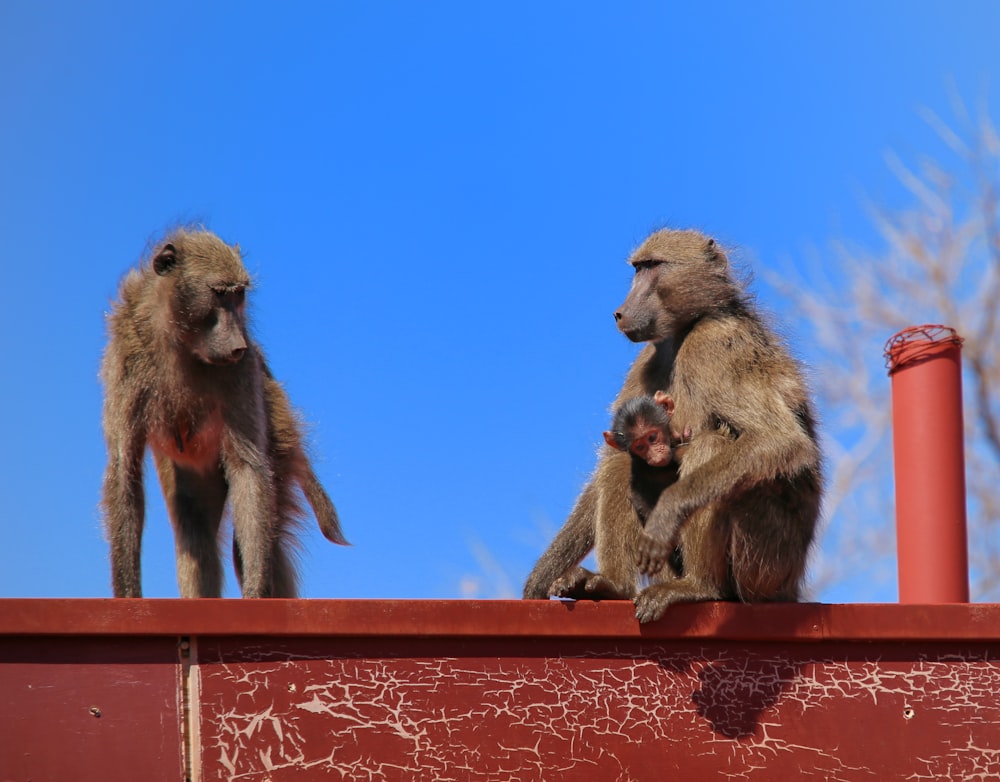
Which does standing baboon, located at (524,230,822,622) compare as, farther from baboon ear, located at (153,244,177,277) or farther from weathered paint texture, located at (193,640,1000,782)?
baboon ear, located at (153,244,177,277)

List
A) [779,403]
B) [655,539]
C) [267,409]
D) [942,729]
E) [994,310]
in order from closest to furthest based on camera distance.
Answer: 1. [942,729]
2. [655,539]
3. [779,403]
4. [267,409]
5. [994,310]

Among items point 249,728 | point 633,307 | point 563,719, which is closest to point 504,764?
point 563,719

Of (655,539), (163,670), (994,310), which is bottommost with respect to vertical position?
(163,670)

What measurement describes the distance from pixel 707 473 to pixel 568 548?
803 mm

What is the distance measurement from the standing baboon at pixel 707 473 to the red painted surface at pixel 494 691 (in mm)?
248

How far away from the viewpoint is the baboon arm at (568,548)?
15.2 ft

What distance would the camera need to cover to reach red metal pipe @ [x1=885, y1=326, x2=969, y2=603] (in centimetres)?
487

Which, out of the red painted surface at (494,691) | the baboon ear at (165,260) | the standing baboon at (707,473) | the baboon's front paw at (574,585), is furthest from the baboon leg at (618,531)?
the baboon ear at (165,260)

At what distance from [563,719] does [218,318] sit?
197 centimetres

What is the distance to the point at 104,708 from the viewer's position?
11.4ft

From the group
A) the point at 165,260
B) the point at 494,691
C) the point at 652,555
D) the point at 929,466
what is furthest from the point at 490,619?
the point at 929,466

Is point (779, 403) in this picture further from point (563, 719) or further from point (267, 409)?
point (267, 409)

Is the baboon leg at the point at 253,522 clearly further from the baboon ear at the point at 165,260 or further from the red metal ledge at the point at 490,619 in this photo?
the red metal ledge at the point at 490,619

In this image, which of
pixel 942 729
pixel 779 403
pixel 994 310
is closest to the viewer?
pixel 942 729
